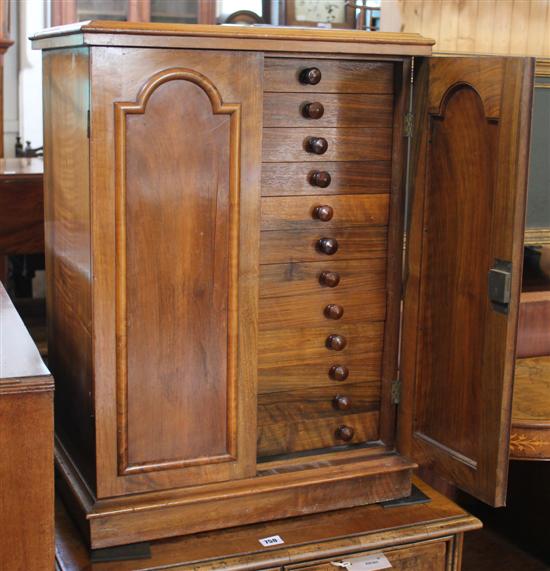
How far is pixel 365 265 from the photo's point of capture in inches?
89.0

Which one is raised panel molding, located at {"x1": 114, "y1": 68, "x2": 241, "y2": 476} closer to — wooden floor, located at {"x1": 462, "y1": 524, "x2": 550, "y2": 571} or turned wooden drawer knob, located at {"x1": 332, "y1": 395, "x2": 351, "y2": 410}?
turned wooden drawer knob, located at {"x1": 332, "y1": 395, "x2": 351, "y2": 410}

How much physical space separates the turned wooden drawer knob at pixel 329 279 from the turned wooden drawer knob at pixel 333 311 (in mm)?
53

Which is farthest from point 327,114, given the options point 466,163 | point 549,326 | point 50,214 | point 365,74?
point 549,326

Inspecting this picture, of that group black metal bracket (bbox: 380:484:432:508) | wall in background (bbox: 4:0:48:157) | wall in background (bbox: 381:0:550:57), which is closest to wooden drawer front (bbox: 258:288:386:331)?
black metal bracket (bbox: 380:484:432:508)

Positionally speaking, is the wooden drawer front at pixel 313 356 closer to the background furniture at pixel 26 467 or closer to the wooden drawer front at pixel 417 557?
the wooden drawer front at pixel 417 557

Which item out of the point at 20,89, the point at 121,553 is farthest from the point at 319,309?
the point at 20,89

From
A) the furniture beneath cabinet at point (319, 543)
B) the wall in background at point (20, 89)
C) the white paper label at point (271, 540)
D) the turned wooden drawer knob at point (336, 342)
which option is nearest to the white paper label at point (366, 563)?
the furniture beneath cabinet at point (319, 543)

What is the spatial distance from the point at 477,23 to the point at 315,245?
116 cm

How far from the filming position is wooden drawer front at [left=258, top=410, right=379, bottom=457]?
2.23 metres

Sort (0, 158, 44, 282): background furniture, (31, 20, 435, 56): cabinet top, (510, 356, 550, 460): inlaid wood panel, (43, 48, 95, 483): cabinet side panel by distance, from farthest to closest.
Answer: (0, 158, 44, 282): background furniture
(510, 356, 550, 460): inlaid wood panel
(43, 48, 95, 483): cabinet side panel
(31, 20, 435, 56): cabinet top

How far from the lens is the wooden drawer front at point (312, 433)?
7.30 feet

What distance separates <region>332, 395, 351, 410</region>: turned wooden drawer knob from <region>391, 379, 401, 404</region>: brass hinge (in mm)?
120

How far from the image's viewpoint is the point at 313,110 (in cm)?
209

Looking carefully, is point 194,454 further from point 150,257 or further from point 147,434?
point 150,257
